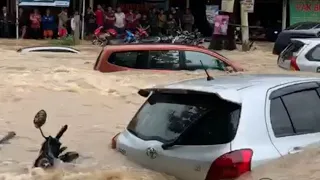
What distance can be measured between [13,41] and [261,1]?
12.1m

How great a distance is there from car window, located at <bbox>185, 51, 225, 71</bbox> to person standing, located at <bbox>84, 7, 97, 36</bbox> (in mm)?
16497

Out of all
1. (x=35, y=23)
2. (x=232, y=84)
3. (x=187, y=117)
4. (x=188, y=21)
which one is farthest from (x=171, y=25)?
(x=187, y=117)

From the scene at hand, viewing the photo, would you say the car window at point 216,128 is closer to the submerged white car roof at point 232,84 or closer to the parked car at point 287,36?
the submerged white car roof at point 232,84

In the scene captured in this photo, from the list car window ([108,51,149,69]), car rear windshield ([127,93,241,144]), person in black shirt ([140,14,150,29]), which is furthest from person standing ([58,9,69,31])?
car rear windshield ([127,93,241,144])

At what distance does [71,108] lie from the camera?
39.4ft

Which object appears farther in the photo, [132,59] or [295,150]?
[132,59]

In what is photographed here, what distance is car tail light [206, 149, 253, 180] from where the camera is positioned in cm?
496

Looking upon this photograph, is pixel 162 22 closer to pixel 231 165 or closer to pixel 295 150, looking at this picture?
pixel 295 150

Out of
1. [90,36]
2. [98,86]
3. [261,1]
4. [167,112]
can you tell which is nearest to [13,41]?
[90,36]

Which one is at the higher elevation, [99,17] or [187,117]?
[187,117]

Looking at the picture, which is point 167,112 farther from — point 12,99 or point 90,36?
point 90,36

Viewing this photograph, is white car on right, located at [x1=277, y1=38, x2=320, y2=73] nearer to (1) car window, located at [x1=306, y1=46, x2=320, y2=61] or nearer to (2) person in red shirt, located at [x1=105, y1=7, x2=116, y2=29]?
(1) car window, located at [x1=306, y1=46, x2=320, y2=61]

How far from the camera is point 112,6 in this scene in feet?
105

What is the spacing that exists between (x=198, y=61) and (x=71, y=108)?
2711mm
